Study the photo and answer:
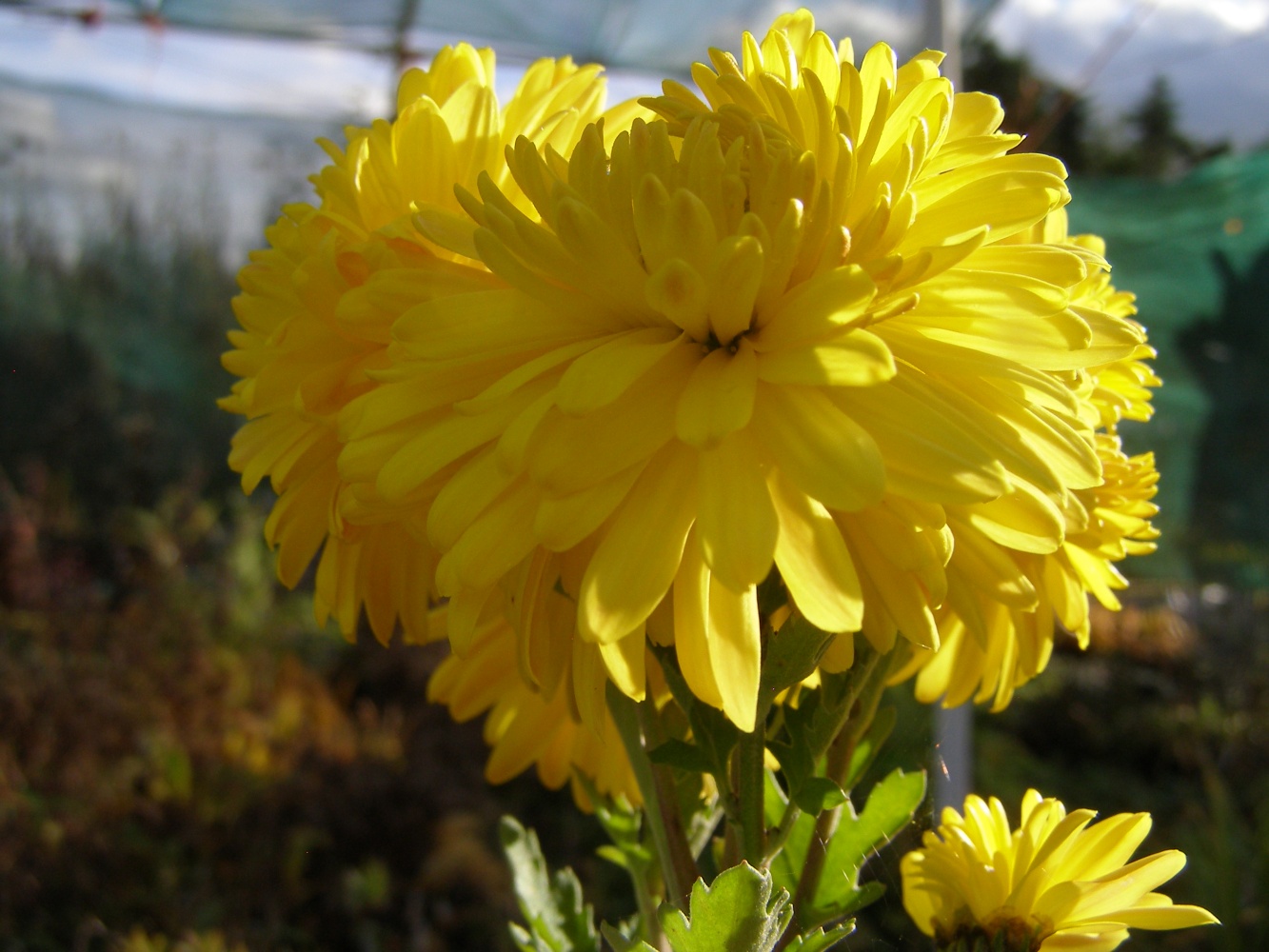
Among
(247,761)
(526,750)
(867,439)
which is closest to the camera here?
(867,439)

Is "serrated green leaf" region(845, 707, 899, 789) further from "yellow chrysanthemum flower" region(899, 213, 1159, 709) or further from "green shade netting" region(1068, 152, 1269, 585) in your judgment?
"green shade netting" region(1068, 152, 1269, 585)

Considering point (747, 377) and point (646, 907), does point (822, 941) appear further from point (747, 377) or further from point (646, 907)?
point (747, 377)

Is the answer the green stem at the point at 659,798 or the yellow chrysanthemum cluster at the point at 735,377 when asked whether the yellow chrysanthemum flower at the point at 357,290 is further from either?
the green stem at the point at 659,798

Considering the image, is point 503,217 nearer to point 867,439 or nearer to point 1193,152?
point 867,439

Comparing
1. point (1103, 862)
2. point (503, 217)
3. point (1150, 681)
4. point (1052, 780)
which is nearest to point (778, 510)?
point (503, 217)

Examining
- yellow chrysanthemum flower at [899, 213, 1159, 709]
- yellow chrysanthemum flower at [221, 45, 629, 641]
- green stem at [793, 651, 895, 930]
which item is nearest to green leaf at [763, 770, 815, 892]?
green stem at [793, 651, 895, 930]

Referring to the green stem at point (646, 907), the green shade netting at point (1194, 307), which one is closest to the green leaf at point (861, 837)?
the green stem at point (646, 907)
